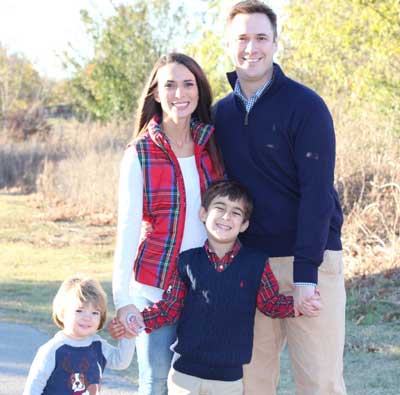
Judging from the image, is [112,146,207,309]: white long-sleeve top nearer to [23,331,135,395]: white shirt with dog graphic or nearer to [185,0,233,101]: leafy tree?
[23,331,135,395]: white shirt with dog graphic

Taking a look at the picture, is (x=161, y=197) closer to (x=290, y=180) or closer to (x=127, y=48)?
(x=290, y=180)

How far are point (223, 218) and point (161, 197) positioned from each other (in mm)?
277

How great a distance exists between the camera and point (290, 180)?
135 inches

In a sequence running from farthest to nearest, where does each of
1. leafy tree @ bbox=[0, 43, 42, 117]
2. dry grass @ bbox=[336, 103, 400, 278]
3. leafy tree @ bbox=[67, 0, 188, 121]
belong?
1. leafy tree @ bbox=[0, 43, 42, 117]
2. leafy tree @ bbox=[67, 0, 188, 121]
3. dry grass @ bbox=[336, 103, 400, 278]

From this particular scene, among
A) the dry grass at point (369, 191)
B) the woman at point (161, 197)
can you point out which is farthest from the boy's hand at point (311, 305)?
the dry grass at point (369, 191)

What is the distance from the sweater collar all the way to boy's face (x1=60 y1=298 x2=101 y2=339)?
2.50ft

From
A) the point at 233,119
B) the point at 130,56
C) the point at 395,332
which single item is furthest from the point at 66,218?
the point at 233,119

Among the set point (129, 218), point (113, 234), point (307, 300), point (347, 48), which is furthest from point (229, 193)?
point (113, 234)

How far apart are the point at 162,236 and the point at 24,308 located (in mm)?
5233

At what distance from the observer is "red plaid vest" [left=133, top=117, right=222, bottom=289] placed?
11.2 ft

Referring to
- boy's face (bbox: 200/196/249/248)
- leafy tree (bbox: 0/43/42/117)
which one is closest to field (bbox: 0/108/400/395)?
boy's face (bbox: 200/196/249/248)

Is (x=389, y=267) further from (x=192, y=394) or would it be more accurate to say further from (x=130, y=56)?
(x=130, y=56)

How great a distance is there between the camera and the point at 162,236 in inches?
136

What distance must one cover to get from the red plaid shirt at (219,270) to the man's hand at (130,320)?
0.04m
